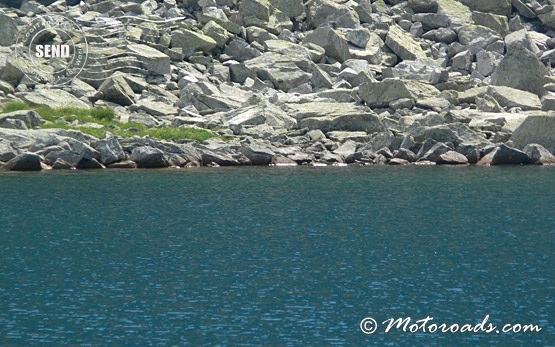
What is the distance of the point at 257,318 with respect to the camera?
35531 millimetres

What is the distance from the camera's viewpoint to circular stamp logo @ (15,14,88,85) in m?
97.4

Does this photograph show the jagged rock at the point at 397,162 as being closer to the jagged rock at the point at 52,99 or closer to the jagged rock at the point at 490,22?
the jagged rock at the point at 52,99

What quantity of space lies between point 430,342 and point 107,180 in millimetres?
43130

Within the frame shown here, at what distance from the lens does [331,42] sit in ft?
359

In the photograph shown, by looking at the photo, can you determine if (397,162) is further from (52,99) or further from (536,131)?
(52,99)

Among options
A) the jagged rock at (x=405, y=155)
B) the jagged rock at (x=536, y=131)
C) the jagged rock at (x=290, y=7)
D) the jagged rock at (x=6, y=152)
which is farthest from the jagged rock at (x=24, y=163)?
the jagged rock at (x=290, y=7)

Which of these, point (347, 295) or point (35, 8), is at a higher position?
point (347, 295)

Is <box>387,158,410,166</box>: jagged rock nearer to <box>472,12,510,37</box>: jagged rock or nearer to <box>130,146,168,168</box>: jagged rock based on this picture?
<box>130,146,168,168</box>: jagged rock

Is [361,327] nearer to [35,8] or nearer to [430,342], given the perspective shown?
[430,342]

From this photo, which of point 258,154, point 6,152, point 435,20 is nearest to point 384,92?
point 258,154

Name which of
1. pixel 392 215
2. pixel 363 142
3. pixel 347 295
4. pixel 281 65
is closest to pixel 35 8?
pixel 281 65

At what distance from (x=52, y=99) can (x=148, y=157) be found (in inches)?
671

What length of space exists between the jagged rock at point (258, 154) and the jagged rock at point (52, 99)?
1787 centimetres

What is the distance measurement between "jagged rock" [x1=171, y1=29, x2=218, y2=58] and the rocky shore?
155mm
